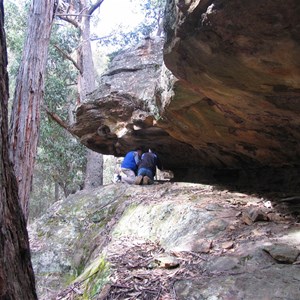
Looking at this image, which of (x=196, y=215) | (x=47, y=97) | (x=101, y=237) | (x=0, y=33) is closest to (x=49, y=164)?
(x=47, y=97)

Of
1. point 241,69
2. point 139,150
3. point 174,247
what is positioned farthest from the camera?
point 139,150

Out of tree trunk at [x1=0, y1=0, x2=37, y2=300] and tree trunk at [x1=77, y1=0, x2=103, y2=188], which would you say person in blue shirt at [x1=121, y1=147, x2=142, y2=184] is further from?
tree trunk at [x1=0, y1=0, x2=37, y2=300]

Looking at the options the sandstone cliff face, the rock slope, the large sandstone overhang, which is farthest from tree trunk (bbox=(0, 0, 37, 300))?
A: the large sandstone overhang

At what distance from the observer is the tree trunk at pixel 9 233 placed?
186 centimetres

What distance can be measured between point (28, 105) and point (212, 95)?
9.69 ft

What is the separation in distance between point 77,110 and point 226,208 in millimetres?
5987

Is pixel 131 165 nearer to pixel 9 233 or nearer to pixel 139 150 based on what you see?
pixel 139 150

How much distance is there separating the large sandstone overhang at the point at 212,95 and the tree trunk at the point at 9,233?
210 cm

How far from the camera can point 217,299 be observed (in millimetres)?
2816

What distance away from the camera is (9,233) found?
6.42 ft

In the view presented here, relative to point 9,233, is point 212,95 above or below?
above

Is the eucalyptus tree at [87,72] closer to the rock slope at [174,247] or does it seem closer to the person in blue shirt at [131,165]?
the person in blue shirt at [131,165]

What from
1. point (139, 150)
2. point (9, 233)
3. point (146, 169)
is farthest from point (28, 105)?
point (139, 150)

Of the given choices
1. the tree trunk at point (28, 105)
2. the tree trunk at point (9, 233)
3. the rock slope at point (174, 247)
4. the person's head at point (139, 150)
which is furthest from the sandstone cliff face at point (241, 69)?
the person's head at point (139, 150)
